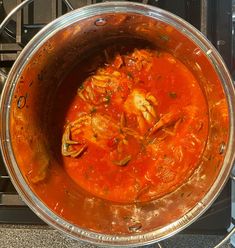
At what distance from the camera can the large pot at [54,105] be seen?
786 mm

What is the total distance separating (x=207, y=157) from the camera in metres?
0.91

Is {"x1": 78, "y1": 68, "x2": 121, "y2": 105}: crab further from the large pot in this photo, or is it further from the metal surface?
the metal surface

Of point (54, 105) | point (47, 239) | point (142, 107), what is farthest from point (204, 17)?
point (47, 239)

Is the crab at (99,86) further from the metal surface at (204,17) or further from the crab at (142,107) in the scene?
the metal surface at (204,17)

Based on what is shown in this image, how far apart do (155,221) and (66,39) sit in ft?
1.30

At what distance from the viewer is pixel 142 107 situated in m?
0.93

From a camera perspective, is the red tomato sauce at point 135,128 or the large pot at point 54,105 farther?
the red tomato sauce at point 135,128

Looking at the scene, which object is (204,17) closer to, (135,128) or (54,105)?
(135,128)

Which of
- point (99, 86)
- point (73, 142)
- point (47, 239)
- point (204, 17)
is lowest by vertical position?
point (47, 239)

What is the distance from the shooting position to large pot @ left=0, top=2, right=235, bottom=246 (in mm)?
786

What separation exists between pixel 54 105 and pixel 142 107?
0.20 meters


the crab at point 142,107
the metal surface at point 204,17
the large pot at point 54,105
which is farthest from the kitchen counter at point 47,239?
the metal surface at point 204,17

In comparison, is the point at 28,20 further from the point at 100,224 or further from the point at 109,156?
the point at 100,224

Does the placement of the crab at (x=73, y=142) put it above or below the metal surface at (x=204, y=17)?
Result: below
